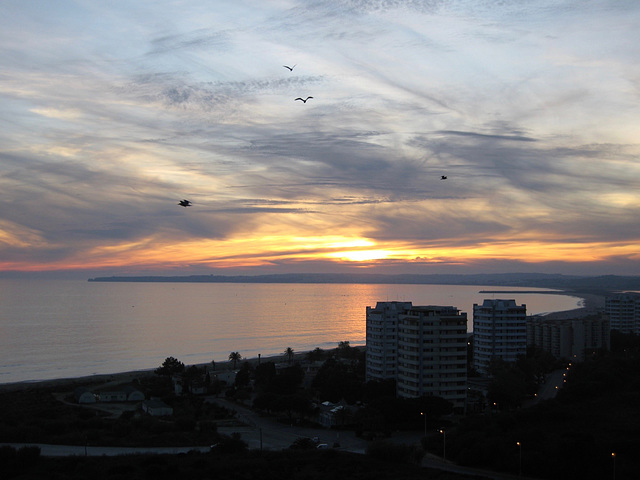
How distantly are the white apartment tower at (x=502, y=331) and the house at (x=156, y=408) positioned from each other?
27.5 metres

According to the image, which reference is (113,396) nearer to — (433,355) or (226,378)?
(226,378)

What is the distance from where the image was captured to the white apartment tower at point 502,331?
164 ft

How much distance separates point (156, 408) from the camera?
111ft

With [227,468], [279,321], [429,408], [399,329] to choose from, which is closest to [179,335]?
[279,321]

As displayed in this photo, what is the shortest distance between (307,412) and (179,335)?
196ft

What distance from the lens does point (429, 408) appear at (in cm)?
3091

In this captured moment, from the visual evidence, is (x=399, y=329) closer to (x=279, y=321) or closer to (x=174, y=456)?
(x=174, y=456)

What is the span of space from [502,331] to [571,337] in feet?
45.9

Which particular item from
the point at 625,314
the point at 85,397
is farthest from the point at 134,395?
the point at 625,314

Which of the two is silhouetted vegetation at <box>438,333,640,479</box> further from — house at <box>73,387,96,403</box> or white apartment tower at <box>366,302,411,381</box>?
house at <box>73,387,96,403</box>

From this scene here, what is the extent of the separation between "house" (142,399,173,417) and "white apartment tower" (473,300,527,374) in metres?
27.5

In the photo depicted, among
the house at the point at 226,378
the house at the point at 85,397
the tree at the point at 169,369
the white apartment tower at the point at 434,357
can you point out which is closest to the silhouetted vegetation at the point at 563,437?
the white apartment tower at the point at 434,357

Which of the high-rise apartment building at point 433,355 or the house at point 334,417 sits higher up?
the high-rise apartment building at point 433,355

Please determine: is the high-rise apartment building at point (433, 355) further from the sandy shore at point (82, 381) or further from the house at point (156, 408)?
the sandy shore at point (82, 381)
